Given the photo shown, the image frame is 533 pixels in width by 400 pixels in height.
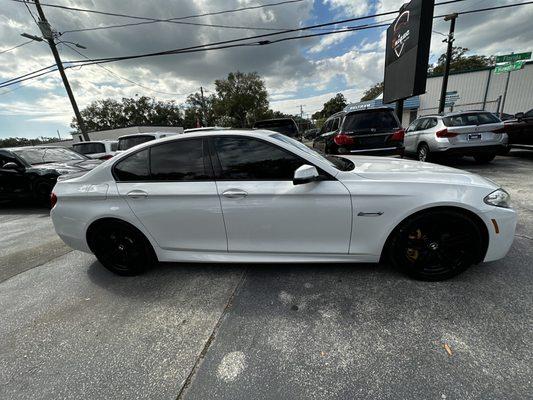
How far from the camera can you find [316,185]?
228cm

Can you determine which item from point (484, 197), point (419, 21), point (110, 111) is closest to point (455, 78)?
point (419, 21)

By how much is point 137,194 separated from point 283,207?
4.87 ft

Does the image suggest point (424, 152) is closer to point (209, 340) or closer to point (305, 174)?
point (305, 174)

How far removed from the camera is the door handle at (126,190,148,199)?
8.48 feet

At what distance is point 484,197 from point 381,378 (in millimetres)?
1707

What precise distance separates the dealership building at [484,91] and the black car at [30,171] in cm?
1993

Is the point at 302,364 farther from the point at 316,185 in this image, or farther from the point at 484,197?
the point at 484,197

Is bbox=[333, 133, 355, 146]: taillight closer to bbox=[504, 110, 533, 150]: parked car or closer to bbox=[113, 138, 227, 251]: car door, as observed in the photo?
bbox=[113, 138, 227, 251]: car door

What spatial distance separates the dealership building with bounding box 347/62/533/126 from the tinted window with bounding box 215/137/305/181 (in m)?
20.6

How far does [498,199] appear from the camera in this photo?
2.21 meters

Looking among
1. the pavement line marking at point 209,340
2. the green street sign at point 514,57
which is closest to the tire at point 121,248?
the pavement line marking at point 209,340

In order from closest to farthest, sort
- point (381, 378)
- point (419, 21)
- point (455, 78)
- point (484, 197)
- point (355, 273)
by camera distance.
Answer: point (381, 378) < point (484, 197) < point (355, 273) < point (419, 21) < point (455, 78)

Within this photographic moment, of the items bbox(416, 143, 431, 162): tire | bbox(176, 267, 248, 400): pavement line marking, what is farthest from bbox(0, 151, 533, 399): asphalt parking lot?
bbox(416, 143, 431, 162): tire

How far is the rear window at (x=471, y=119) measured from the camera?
633 cm
